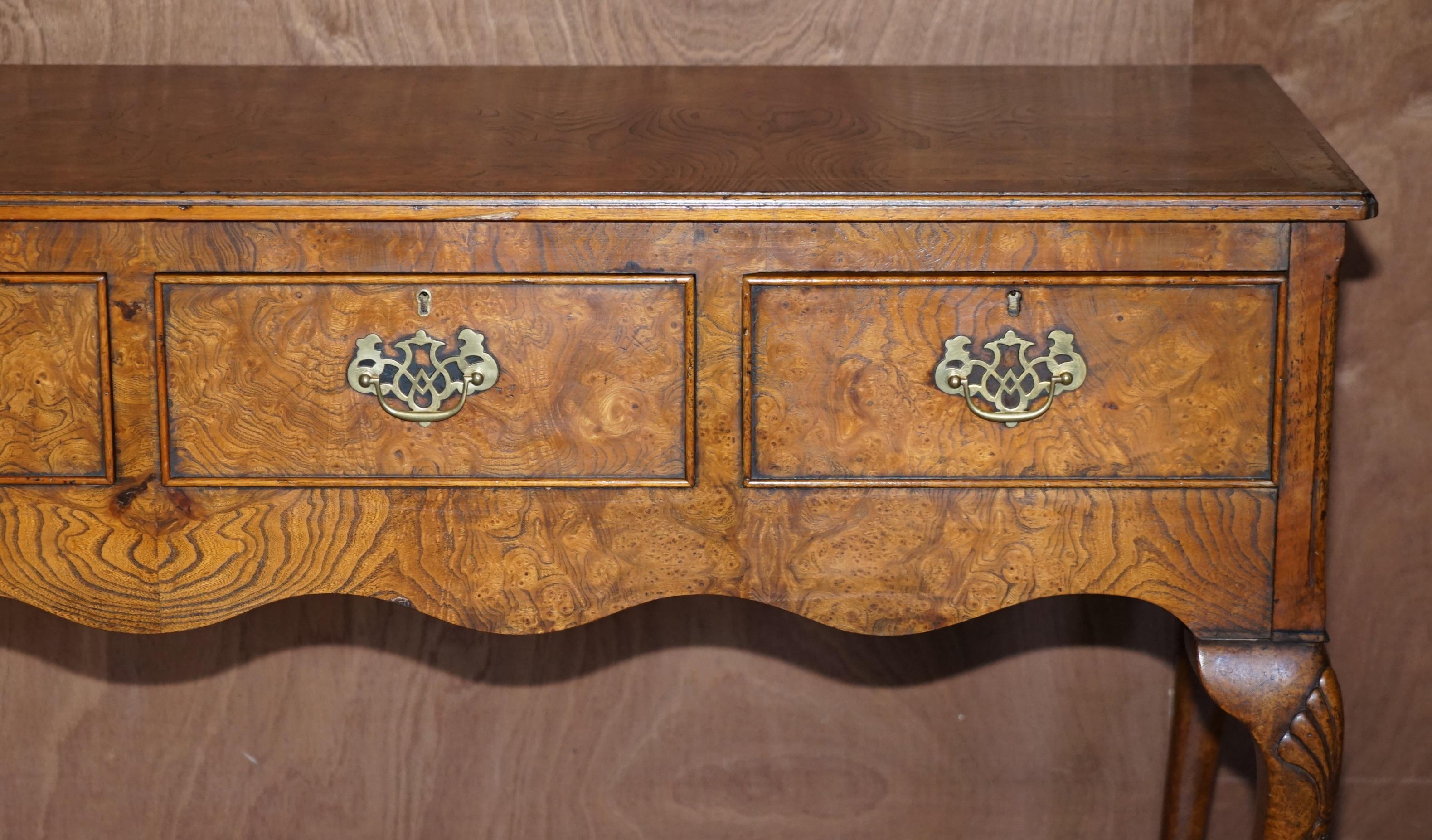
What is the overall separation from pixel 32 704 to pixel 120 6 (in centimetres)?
89

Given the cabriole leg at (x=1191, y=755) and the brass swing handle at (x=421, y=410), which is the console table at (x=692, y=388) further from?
the cabriole leg at (x=1191, y=755)

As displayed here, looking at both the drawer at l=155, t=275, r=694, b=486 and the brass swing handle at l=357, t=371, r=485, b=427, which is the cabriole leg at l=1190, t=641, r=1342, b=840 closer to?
the drawer at l=155, t=275, r=694, b=486

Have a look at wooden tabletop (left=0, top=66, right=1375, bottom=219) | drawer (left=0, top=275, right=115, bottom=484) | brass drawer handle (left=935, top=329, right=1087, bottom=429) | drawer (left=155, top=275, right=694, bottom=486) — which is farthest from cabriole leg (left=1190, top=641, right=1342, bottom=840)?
drawer (left=0, top=275, right=115, bottom=484)

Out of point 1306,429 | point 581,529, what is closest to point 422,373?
point 581,529

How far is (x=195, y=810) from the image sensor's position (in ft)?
6.22

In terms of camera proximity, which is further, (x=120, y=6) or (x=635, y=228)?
(x=120, y=6)

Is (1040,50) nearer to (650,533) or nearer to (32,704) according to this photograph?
(650,533)

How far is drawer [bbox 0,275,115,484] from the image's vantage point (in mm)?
1149

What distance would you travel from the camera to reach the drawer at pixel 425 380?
1.15 metres

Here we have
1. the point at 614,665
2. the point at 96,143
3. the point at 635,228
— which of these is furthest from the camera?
the point at 614,665

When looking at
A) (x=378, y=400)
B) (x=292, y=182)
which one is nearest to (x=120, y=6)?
(x=292, y=182)

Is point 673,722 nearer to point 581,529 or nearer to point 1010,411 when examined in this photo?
point 581,529

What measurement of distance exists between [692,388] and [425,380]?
21cm

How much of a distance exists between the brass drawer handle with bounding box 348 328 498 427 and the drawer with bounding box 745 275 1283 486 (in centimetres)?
22
